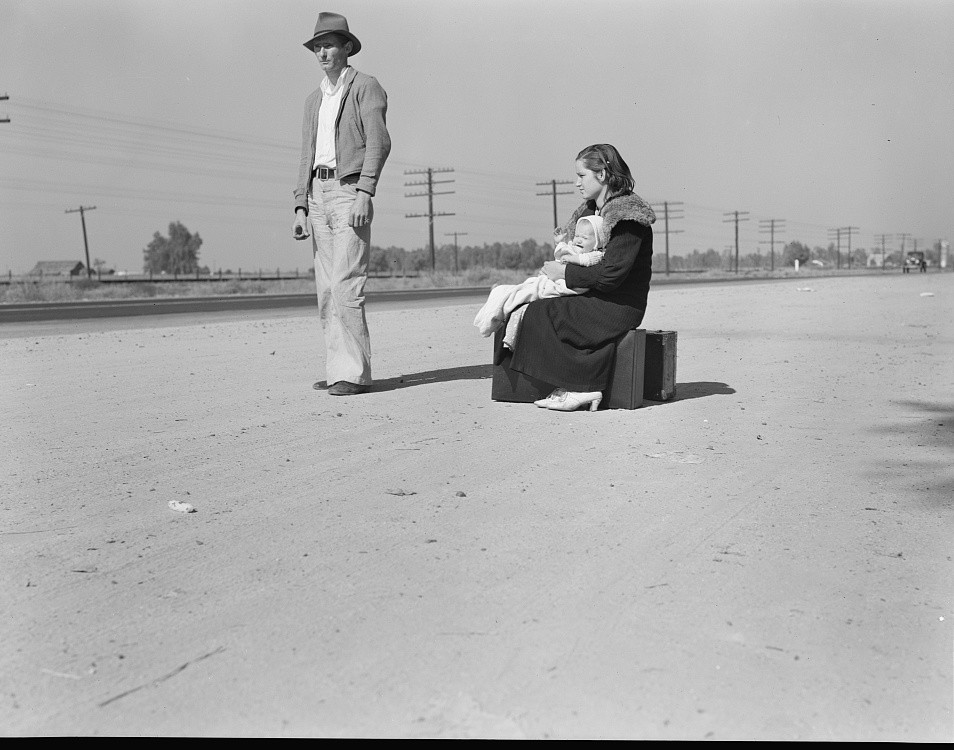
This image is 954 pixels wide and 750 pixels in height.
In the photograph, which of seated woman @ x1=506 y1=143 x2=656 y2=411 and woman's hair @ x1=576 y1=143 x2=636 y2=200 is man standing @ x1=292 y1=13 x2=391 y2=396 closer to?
seated woman @ x1=506 y1=143 x2=656 y2=411

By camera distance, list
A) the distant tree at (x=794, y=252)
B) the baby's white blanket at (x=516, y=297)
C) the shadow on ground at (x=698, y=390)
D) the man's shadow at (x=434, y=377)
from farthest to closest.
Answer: the distant tree at (x=794, y=252) < the man's shadow at (x=434, y=377) < the shadow on ground at (x=698, y=390) < the baby's white blanket at (x=516, y=297)

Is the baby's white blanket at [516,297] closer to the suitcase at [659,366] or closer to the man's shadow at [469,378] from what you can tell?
the suitcase at [659,366]

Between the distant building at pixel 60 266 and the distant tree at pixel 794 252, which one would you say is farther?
the distant tree at pixel 794 252

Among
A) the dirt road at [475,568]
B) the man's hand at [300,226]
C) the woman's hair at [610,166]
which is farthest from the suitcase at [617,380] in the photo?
the man's hand at [300,226]

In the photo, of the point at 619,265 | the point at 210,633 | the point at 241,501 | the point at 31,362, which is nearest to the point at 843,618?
the point at 210,633

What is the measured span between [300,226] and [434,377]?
5.01ft

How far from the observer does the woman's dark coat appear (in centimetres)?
573

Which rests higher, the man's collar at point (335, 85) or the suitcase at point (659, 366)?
the man's collar at point (335, 85)

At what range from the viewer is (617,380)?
5.87 m

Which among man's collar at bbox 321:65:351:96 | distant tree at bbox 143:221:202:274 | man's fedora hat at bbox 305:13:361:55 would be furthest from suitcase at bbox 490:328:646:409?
distant tree at bbox 143:221:202:274

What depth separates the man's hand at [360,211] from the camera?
6258 millimetres

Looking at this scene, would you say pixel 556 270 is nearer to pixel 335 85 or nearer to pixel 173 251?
pixel 335 85

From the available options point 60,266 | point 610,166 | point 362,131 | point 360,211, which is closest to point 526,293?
point 610,166

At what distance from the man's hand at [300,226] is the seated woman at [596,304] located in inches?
68.8
